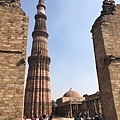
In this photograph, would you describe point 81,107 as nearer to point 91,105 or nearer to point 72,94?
point 91,105

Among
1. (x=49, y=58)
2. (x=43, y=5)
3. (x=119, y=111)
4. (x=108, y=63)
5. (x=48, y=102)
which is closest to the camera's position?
(x=119, y=111)

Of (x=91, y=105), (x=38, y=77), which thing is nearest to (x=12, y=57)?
(x=91, y=105)

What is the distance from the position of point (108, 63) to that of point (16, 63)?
437 centimetres

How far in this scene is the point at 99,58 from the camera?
8648mm

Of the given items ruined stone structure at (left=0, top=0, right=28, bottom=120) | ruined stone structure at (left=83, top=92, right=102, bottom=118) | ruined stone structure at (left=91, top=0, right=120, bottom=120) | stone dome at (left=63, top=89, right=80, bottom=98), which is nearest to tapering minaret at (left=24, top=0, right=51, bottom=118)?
ruined stone structure at (left=83, top=92, right=102, bottom=118)

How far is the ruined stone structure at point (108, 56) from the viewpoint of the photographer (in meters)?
7.30

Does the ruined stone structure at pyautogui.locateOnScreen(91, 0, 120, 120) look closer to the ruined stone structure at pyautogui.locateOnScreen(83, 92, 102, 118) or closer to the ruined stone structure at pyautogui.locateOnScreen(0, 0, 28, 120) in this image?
the ruined stone structure at pyautogui.locateOnScreen(0, 0, 28, 120)

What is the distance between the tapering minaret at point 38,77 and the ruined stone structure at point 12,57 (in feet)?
56.8

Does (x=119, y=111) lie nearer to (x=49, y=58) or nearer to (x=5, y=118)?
(x=5, y=118)

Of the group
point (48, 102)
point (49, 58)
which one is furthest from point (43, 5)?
point (48, 102)

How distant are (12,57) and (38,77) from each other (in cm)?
1811

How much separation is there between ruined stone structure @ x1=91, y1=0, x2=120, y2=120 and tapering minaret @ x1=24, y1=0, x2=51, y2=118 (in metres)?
16.9

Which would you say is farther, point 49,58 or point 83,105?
point 49,58

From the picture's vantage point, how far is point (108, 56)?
790 centimetres
